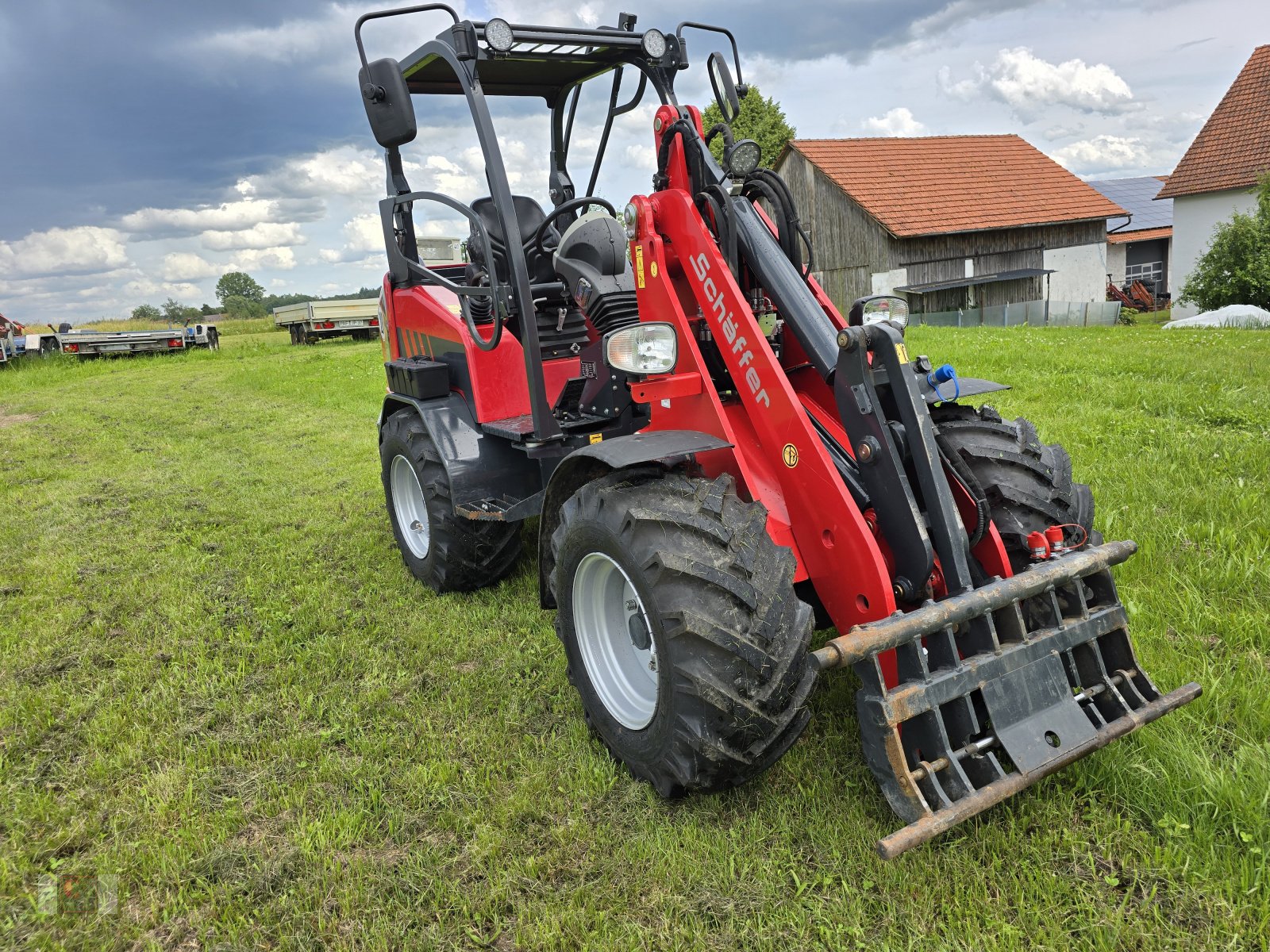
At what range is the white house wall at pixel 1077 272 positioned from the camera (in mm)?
26734

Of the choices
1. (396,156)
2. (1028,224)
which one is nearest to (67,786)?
(396,156)

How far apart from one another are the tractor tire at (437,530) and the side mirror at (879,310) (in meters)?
2.21

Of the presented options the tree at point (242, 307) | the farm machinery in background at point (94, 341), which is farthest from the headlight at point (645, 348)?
the tree at point (242, 307)

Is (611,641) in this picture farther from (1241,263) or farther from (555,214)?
(1241,263)

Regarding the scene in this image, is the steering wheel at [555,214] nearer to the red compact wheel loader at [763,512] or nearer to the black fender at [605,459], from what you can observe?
the red compact wheel loader at [763,512]

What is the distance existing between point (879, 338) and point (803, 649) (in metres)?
1.04

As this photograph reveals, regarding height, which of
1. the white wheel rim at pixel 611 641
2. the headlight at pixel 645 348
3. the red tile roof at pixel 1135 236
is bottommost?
Result: the white wheel rim at pixel 611 641

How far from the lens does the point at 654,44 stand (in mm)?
4270

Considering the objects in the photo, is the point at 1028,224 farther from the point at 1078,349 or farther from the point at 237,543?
the point at 237,543

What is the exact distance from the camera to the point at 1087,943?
2021 mm

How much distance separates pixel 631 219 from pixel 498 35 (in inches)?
46.9

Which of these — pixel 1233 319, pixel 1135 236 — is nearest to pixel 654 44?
pixel 1233 319

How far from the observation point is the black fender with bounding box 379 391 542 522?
4.35m

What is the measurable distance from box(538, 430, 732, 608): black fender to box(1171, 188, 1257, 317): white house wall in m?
29.9
